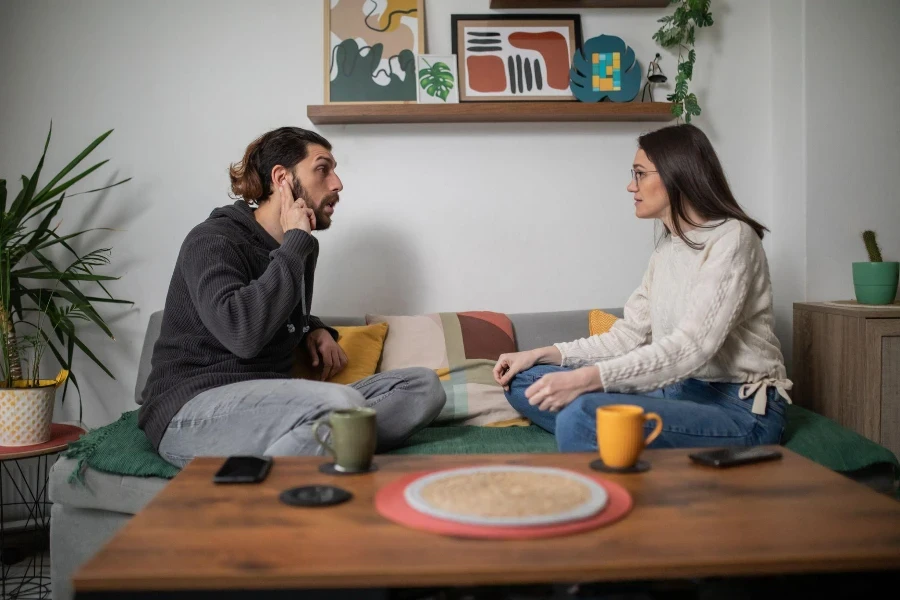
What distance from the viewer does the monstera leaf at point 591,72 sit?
2.65m

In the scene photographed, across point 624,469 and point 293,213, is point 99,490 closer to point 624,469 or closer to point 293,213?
point 293,213

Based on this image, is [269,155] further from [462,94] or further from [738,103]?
[738,103]

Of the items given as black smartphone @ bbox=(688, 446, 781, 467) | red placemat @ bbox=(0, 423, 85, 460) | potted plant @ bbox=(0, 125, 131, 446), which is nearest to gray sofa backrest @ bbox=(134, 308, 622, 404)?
potted plant @ bbox=(0, 125, 131, 446)

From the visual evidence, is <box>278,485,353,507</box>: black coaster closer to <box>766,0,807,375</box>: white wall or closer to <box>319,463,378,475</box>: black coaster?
<box>319,463,378,475</box>: black coaster

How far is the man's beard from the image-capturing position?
2148 mm

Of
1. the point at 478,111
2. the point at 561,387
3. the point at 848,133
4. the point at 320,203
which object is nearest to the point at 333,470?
the point at 561,387

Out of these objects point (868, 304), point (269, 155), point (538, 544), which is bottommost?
point (538, 544)

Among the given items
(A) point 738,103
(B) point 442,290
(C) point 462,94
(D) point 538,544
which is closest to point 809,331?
(A) point 738,103

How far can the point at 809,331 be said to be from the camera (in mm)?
2549

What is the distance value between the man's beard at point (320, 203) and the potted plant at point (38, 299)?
700 millimetres

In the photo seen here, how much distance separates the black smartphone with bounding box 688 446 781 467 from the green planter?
1440 mm

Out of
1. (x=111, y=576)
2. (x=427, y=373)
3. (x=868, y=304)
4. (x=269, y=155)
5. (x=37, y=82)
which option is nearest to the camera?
(x=111, y=576)

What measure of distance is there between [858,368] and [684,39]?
127cm

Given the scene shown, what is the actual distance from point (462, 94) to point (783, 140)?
1.16 meters
